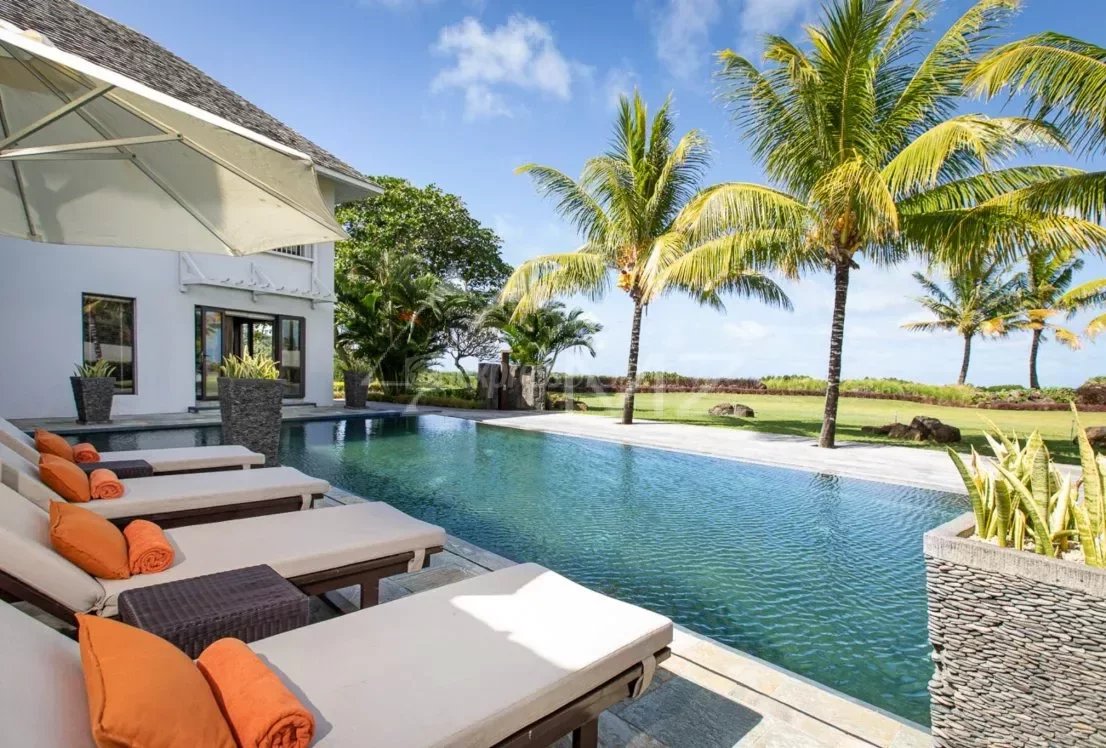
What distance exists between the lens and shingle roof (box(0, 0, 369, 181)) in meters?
9.75

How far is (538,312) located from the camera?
60.1 feet

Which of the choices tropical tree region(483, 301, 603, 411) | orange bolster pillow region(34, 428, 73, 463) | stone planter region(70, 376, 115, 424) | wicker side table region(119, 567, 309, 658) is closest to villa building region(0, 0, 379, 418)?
stone planter region(70, 376, 115, 424)

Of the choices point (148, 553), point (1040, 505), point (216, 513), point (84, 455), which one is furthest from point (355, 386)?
point (1040, 505)

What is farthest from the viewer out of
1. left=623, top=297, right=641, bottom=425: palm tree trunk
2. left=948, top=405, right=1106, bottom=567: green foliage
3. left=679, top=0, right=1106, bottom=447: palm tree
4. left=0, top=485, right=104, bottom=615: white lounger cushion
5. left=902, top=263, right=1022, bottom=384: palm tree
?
left=902, top=263, right=1022, bottom=384: palm tree

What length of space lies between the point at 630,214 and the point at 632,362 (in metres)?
3.87

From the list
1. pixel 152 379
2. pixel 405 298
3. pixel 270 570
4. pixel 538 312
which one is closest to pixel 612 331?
pixel 538 312

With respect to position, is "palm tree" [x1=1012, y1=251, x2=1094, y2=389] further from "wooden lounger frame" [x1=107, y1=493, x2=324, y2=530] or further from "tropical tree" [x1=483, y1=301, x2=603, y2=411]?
"wooden lounger frame" [x1=107, y1=493, x2=324, y2=530]

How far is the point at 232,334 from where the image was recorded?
14648mm

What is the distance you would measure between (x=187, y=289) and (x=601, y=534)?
40.5 ft

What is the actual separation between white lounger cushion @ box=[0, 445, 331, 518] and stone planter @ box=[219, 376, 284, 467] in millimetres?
2895

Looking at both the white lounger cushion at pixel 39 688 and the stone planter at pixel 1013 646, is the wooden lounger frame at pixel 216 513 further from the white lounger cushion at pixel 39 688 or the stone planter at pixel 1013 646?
the stone planter at pixel 1013 646

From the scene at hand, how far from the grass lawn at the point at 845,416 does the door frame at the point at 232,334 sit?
30.1 ft

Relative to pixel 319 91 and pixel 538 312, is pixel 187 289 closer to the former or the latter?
pixel 319 91

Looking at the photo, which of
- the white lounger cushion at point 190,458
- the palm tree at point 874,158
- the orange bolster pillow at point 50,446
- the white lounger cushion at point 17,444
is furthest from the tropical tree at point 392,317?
the white lounger cushion at point 17,444
